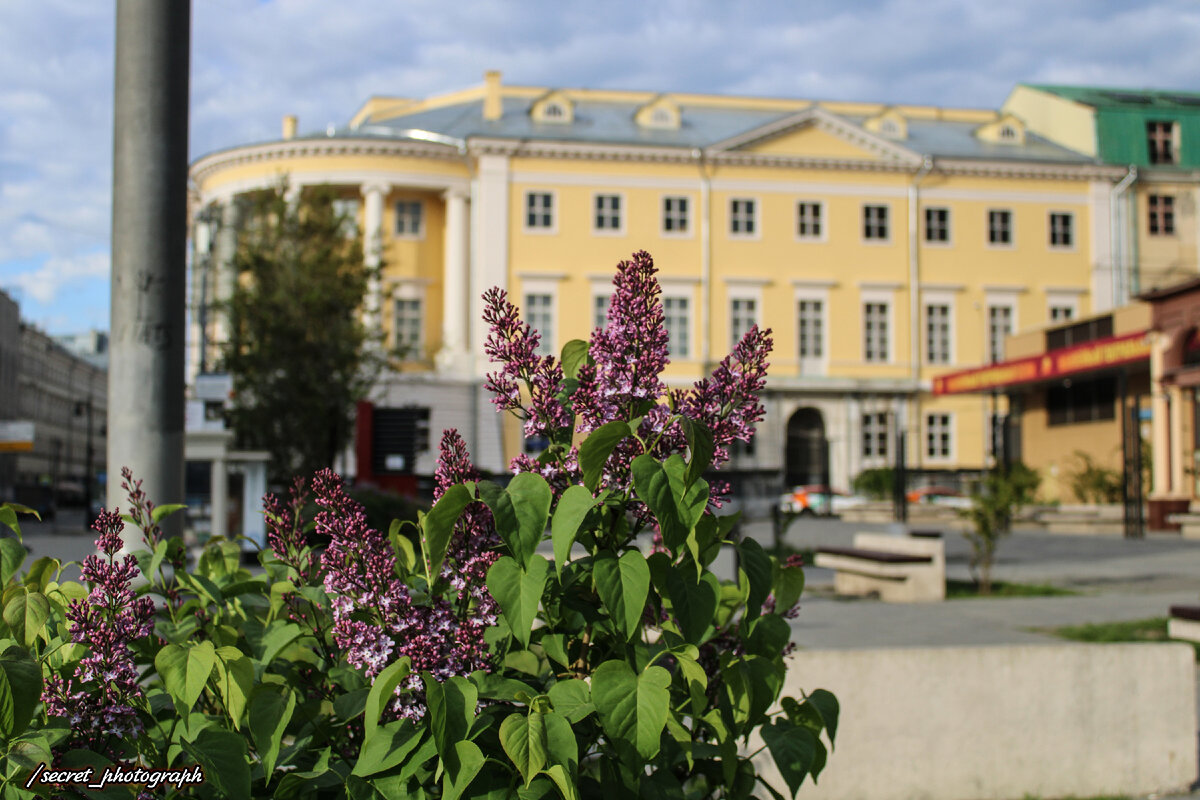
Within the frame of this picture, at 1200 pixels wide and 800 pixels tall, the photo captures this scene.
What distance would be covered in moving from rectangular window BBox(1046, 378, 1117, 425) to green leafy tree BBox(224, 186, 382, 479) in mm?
24082

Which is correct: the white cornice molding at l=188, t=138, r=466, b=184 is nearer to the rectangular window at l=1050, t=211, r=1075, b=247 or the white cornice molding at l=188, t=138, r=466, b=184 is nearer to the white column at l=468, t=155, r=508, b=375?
the white column at l=468, t=155, r=508, b=375

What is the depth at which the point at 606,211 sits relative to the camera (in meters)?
49.7

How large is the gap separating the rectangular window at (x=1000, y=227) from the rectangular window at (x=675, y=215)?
13.6m

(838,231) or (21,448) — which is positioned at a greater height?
(838,231)

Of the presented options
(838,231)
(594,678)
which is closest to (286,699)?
(594,678)

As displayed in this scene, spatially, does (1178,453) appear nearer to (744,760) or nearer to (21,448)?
(744,760)

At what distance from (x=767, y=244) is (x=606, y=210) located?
7.20m

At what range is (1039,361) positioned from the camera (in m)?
36.1

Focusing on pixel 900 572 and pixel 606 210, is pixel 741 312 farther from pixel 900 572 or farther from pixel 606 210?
pixel 900 572

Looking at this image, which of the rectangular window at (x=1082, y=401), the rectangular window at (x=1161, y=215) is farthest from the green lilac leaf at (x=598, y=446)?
the rectangular window at (x=1161, y=215)

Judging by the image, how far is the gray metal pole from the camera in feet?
12.0

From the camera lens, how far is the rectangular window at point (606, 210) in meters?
49.6

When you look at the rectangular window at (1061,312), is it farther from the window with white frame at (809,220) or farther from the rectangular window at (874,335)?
the window with white frame at (809,220)

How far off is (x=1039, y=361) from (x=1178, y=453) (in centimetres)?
702
